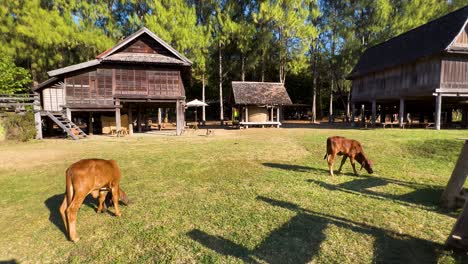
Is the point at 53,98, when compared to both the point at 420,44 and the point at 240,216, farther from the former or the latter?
the point at 420,44

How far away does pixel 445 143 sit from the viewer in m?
11.7

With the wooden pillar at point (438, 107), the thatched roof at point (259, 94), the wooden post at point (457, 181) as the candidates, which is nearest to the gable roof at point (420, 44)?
the wooden pillar at point (438, 107)

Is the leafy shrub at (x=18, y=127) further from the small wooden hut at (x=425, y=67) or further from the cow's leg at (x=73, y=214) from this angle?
the small wooden hut at (x=425, y=67)

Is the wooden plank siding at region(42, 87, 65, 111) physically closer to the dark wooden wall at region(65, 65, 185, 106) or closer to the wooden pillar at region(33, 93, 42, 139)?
the dark wooden wall at region(65, 65, 185, 106)

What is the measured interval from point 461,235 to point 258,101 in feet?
78.3

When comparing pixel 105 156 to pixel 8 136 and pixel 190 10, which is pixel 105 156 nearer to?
pixel 8 136

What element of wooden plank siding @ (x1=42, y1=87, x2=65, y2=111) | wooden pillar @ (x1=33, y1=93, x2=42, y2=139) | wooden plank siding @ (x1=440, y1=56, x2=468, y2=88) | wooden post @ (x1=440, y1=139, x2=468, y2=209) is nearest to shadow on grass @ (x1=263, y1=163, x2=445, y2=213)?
wooden post @ (x1=440, y1=139, x2=468, y2=209)

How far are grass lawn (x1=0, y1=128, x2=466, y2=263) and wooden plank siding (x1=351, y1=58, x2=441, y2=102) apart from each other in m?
13.9

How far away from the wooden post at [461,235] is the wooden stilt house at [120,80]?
18.9 metres

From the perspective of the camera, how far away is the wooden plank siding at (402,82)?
65.4ft

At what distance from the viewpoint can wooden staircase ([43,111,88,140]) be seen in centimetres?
1734

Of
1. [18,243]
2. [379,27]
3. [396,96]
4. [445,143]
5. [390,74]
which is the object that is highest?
[379,27]

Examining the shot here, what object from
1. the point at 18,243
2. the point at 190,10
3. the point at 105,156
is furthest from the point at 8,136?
the point at 190,10

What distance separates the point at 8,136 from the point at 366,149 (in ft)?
68.6
